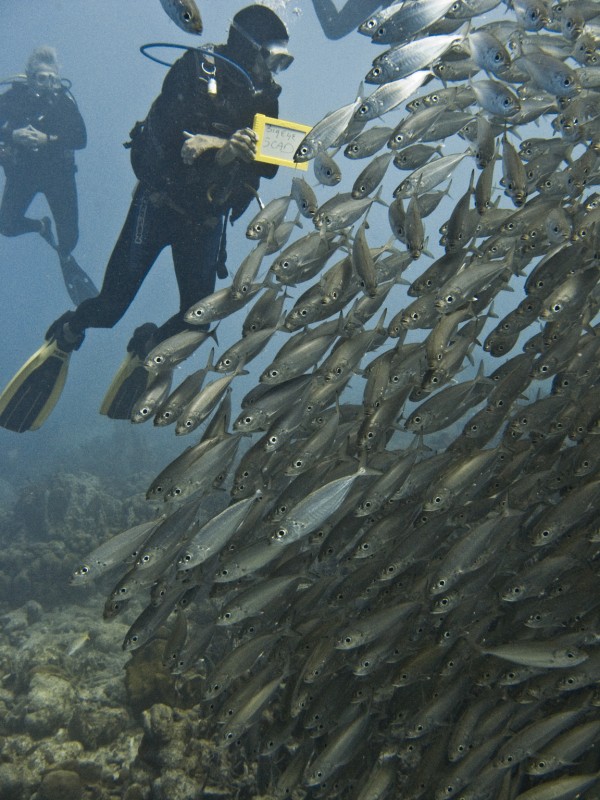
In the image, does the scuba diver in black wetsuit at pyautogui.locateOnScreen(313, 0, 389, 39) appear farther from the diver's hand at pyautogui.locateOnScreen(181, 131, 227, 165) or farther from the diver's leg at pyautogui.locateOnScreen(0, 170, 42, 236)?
the diver's hand at pyautogui.locateOnScreen(181, 131, 227, 165)

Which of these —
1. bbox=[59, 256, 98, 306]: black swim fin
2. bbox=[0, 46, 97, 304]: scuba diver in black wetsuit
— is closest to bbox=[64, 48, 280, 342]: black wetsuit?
bbox=[59, 256, 98, 306]: black swim fin

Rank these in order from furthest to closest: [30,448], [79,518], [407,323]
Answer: [30,448] → [79,518] → [407,323]

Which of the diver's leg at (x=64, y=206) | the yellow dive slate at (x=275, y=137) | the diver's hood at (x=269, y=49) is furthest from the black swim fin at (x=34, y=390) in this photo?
the diver's leg at (x=64, y=206)

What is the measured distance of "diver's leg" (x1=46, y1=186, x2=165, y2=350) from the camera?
21.1ft

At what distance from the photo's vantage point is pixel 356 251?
317 centimetres

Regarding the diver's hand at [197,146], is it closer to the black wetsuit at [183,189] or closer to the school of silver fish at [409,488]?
the black wetsuit at [183,189]

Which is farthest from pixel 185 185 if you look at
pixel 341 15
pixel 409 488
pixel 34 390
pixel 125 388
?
pixel 341 15

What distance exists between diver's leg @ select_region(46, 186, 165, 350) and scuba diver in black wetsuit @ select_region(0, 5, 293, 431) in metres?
0.01

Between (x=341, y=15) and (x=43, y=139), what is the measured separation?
9.49 metres

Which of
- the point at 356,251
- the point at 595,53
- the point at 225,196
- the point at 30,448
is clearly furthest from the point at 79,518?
the point at 30,448

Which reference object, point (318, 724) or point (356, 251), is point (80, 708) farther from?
point (356, 251)

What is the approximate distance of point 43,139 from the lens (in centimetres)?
1486

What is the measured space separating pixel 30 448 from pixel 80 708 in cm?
3146

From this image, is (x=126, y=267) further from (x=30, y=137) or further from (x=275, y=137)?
(x=30, y=137)
